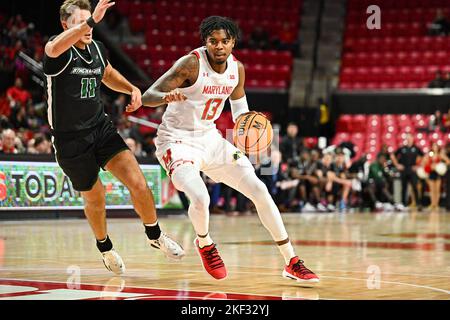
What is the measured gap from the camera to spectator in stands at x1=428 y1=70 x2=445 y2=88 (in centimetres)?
2369

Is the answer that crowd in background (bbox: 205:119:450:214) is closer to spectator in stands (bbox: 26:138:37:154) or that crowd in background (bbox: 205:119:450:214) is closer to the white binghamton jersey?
spectator in stands (bbox: 26:138:37:154)

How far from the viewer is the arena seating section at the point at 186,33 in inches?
973

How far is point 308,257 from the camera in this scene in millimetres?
8438

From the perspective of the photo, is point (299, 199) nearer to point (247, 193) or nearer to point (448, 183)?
point (448, 183)

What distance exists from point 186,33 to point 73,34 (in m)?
20.0

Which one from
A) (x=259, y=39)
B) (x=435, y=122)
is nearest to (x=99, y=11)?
(x=435, y=122)

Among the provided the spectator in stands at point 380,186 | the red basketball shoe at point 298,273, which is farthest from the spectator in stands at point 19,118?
the red basketball shoe at point 298,273

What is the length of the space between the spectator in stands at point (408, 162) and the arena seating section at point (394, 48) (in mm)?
4152

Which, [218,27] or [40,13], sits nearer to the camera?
[218,27]

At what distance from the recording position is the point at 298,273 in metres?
6.21

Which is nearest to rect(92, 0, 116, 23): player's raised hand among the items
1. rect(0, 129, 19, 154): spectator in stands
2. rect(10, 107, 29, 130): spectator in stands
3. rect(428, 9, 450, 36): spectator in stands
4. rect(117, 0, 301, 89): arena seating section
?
rect(0, 129, 19, 154): spectator in stands

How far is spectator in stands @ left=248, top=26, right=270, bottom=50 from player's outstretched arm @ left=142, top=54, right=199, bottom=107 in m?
19.9

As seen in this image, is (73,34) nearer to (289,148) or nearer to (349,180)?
(289,148)

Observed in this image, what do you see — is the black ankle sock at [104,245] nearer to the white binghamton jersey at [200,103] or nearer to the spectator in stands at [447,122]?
the white binghamton jersey at [200,103]
